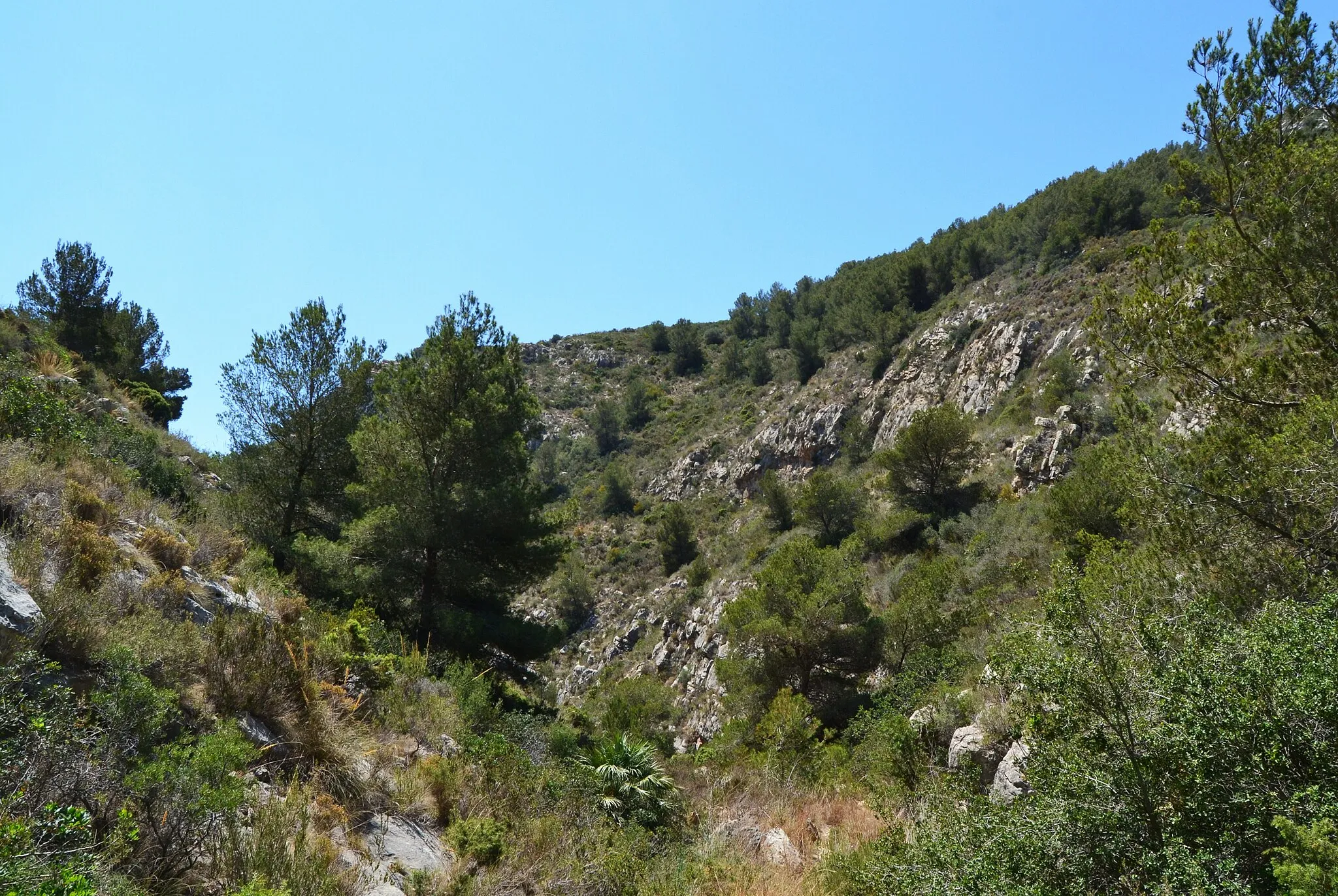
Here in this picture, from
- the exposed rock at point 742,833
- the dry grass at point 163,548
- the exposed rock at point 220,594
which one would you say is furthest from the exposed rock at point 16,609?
the exposed rock at point 742,833

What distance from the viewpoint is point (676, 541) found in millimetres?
33219

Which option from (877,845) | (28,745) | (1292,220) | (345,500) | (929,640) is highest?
(345,500)

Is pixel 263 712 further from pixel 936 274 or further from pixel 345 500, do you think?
pixel 936 274

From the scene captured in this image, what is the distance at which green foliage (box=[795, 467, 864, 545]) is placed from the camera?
24.2 meters

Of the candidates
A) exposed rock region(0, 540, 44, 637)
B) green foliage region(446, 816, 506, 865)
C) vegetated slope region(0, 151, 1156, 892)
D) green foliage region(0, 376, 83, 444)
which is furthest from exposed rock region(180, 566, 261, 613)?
green foliage region(446, 816, 506, 865)

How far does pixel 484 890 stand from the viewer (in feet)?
13.9

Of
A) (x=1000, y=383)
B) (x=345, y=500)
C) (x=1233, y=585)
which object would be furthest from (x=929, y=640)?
(x=1000, y=383)

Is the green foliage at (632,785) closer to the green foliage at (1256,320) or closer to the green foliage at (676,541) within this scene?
the green foliage at (1256,320)

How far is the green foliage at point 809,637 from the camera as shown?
14367 mm

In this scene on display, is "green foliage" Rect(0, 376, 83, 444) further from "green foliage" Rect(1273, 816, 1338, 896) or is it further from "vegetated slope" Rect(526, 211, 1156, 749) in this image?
"green foliage" Rect(1273, 816, 1338, 896)

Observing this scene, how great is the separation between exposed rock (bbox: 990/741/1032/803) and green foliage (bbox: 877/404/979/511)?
1661cm

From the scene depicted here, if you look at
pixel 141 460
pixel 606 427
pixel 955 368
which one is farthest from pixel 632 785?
pixel 606 427

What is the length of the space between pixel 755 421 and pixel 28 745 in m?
39.0

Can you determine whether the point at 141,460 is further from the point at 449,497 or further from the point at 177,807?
the point at 177,807
